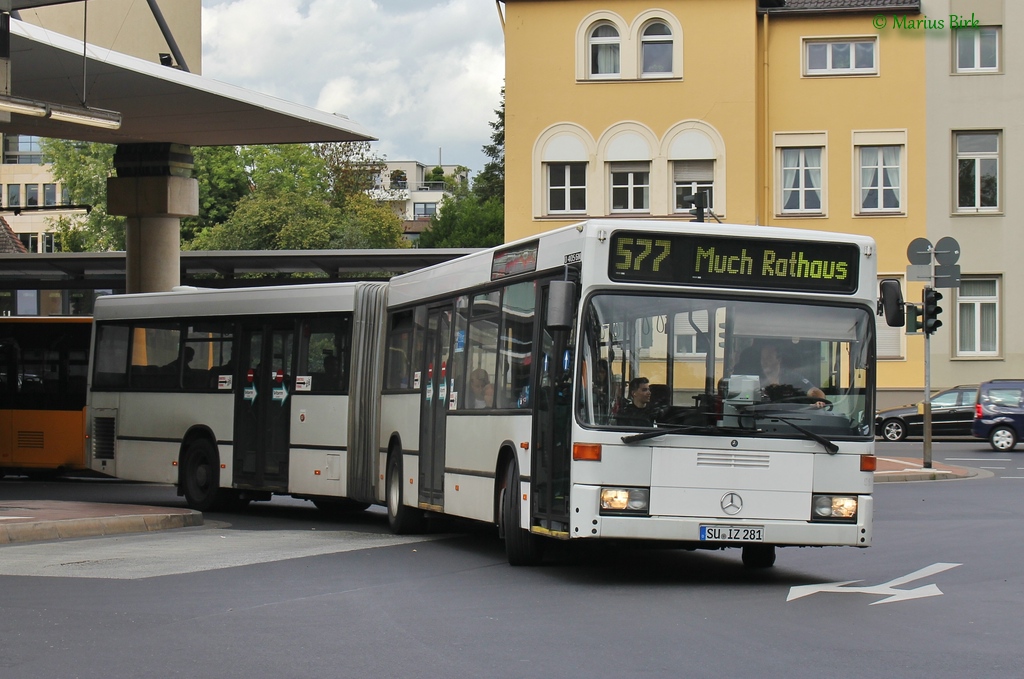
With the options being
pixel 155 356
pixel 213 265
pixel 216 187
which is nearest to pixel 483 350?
pixel 155 356

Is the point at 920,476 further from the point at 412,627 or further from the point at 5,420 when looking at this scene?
the point at 412,627

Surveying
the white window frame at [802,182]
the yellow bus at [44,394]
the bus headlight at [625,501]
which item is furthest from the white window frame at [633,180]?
the bus headlight at [625,501]

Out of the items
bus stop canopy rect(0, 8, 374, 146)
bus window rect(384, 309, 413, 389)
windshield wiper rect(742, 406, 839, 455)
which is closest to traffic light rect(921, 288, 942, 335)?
bus stop canopy rect(0, 8, 374, 146)

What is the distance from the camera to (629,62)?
45625mm

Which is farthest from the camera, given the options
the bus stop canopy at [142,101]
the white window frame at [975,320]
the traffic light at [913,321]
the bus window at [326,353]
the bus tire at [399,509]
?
the white window frame at [975,320]

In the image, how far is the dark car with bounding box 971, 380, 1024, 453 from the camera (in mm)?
34594

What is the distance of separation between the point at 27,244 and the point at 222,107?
11468 centimetres

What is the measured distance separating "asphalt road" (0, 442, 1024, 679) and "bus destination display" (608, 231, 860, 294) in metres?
2.35

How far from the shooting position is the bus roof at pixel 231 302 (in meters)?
18.9

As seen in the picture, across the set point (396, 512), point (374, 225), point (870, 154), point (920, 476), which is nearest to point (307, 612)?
point (396, 512)

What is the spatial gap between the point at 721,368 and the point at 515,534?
2.53 m

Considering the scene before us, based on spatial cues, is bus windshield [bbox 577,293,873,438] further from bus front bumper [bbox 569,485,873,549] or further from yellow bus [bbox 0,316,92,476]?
yellow bus [bbox 0,316,92,476]

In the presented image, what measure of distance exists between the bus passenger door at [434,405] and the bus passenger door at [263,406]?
12.2ft

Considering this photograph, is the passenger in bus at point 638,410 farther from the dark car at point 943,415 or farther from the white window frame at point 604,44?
the white window frame at point 604,44
